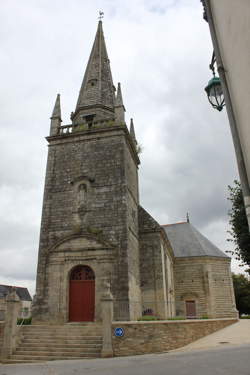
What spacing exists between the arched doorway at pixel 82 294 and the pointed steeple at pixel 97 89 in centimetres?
932

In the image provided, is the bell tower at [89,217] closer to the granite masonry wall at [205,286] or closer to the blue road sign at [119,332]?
the blue road sign at [119,332]

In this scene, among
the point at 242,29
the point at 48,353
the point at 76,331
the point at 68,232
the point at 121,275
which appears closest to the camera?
the point at 242,29

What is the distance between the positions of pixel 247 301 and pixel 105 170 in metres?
27.3

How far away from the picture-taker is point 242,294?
35.9 metres

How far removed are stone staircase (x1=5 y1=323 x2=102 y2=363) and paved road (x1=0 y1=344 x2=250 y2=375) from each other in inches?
31.7

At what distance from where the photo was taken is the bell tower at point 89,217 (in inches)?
552

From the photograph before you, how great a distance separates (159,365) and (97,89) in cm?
1622

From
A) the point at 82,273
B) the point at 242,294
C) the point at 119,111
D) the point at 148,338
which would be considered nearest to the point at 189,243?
the point at 242,294

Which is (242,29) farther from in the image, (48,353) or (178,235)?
(178,235)

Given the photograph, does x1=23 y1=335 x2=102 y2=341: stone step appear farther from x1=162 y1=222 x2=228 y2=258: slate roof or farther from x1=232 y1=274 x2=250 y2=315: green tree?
x1=232 y1=274 x2=250 y2=315: green tree

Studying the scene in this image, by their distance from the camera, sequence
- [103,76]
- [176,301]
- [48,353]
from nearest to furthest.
Answer: [48,353]
[103,76]
[176,301]

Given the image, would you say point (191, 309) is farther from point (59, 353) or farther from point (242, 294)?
point (59, 353)

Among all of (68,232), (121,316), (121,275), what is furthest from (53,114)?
(121,316)

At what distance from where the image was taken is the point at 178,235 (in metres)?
29.9
